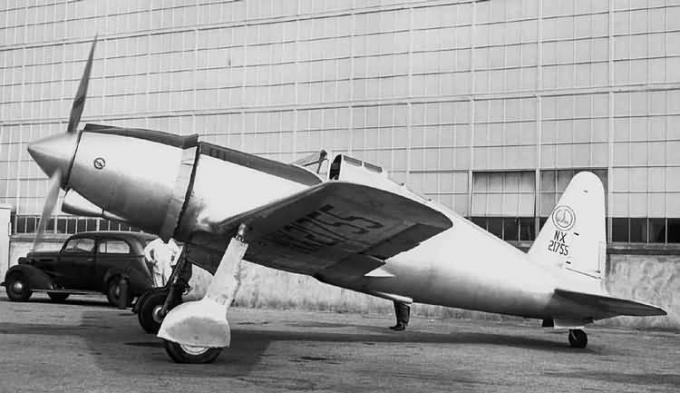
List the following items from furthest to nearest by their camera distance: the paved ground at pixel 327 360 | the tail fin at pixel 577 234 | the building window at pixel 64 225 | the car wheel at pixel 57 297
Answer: the building window at pixel 64 225
the car wheel at pixel 57 297
the tail fin at pixel 577 234
the paved ground at pixel 327 360

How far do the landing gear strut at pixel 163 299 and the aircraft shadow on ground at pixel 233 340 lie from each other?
19 cm

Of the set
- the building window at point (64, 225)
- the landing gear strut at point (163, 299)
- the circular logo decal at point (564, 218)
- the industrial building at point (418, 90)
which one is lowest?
the landing gear strut at point (163, 299)

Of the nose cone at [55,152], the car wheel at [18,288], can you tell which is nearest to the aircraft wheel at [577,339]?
the nose cone at [55,152]

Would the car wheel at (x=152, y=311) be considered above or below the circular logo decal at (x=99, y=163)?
below

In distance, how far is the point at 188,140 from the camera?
30.4 feet

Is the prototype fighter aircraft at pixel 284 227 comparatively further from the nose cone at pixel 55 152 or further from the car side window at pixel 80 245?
the car side window at pixel 80 245

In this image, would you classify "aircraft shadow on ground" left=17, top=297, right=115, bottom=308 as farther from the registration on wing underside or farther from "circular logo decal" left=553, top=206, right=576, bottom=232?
"circular logo decal" left=553, top=206, right=576, bottom=232

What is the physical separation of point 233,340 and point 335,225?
2876mm

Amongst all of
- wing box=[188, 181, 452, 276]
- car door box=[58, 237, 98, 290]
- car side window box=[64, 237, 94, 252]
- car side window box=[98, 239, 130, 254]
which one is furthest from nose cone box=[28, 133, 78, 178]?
car side window box=[64, 237, 94, 252]

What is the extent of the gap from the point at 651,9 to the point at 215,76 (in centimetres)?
1132

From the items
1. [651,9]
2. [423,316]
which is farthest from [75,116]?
[651,9]

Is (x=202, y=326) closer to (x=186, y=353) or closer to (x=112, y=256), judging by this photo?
(x=186, y=353)

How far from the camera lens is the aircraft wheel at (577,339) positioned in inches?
466

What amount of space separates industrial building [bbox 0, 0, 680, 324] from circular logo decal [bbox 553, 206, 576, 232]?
6.14m
